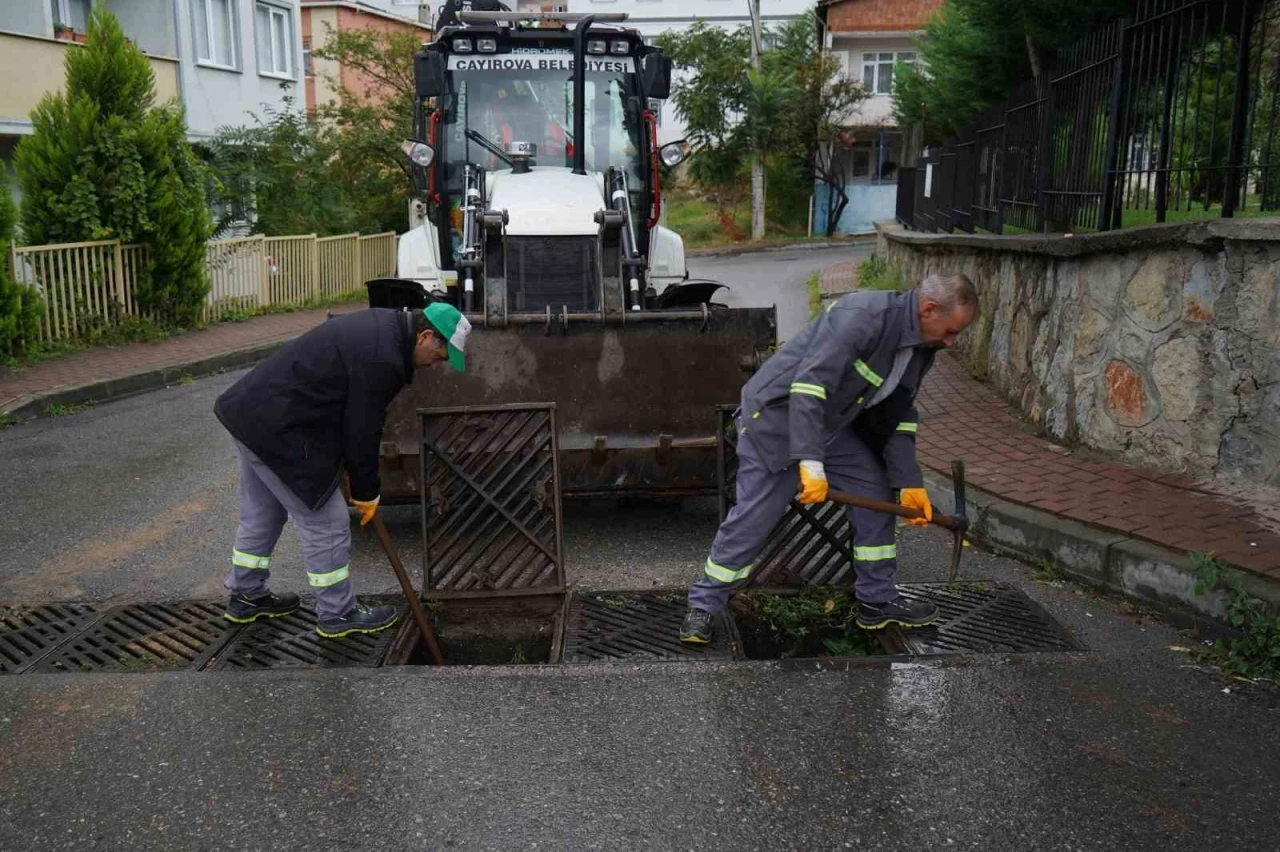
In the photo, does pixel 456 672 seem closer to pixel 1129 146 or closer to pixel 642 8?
pixel 1129 146

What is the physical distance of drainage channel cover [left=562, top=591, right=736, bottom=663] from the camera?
15.4 feet

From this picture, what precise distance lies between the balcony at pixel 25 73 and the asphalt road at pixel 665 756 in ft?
44.1

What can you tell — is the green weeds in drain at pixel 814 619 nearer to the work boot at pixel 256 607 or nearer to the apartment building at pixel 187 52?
the work boot at pixel 256 607

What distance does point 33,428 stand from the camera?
934 centimetres

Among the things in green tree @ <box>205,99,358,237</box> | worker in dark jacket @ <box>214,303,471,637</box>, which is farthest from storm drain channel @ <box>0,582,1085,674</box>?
green tree @ <box>205,99,358,237</box>

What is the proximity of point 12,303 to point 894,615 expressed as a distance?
31.9ft

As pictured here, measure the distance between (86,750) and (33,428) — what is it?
6.43 m

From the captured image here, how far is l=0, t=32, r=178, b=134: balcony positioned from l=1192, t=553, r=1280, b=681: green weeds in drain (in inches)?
595

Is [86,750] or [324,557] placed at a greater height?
[324,557]

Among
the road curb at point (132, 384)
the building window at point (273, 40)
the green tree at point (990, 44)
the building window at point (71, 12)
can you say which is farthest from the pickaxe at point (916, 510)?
the building window at point (273, 40)

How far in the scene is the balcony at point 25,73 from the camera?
1515 cm

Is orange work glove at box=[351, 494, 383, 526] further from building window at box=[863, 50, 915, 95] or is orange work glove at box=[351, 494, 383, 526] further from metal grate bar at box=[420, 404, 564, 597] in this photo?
building window at box=[863, 50, 915, 95]

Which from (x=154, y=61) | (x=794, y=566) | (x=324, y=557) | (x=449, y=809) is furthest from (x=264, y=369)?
(x=154, y=61)

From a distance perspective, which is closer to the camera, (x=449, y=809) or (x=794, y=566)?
(x=449, y=809)
